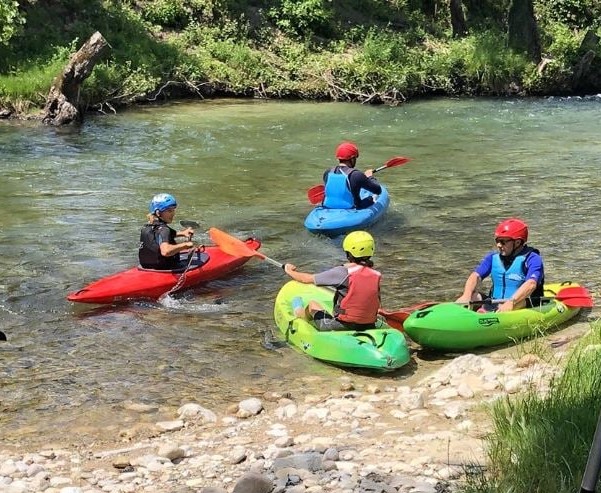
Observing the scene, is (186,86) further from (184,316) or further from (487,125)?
(184,316)

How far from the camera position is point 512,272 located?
6.89 metres

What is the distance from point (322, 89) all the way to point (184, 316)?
15.8 metres

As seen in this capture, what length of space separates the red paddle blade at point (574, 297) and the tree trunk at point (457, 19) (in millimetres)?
22113

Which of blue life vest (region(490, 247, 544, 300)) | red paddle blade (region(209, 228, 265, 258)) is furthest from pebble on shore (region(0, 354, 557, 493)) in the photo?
red paddle blade (region(209, 228, 265, 258))

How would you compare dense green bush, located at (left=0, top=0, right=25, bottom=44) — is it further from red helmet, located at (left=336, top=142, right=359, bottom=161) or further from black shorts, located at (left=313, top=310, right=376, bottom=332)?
black shorts, located at (left=313, top=310, right=376, bottom=332)

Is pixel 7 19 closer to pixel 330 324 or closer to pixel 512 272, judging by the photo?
pixel 330 324

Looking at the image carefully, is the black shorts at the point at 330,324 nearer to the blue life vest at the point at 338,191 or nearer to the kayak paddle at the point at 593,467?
the blue life vest at the point at 338,191

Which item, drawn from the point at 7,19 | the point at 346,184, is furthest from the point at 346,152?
the point at 7,19

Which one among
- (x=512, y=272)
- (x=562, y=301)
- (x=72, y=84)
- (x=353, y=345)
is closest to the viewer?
(x=353, y=345)

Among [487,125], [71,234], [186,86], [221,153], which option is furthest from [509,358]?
[186,86]

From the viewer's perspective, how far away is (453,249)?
30.9 ft

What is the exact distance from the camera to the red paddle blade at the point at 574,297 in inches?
276

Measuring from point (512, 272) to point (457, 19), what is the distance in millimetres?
23025

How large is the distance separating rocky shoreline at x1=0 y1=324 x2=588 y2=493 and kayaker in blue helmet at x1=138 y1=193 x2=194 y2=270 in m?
2.73
